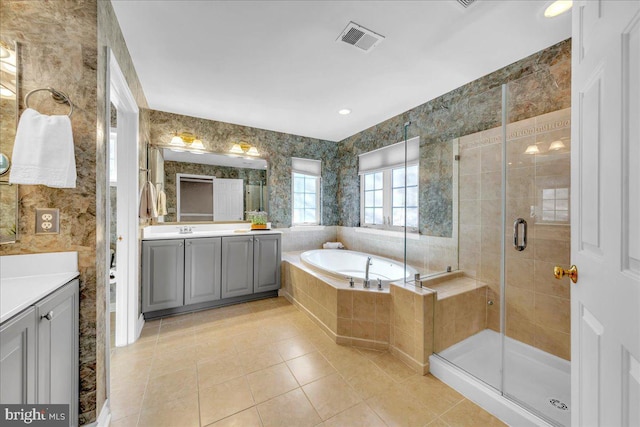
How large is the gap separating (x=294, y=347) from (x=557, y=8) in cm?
309

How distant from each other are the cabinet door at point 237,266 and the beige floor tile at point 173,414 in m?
1.53

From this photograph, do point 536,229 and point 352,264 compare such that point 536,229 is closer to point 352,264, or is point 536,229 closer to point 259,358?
point 352,264

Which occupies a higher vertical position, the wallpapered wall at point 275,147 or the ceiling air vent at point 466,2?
the ceiling air vent at point 466,2

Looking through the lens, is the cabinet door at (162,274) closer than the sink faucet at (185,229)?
Yes

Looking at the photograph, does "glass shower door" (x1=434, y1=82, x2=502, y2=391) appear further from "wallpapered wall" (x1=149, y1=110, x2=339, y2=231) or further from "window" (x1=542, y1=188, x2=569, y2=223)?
"wallpapered wall" (x1=149, y1=110, x2=339, y2=231)

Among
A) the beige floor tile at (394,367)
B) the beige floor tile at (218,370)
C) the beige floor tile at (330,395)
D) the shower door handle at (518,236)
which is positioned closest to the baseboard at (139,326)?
the beige floor tile at (218,370)

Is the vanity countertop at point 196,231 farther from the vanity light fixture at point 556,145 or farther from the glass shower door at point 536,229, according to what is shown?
the vanity light fixture at point 556,145

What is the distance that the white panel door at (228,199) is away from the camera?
3541 millimetres

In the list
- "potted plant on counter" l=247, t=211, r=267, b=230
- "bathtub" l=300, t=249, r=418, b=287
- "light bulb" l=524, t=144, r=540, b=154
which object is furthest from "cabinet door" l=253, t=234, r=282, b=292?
"light bulb" l=524, t=144, r=540, b=154

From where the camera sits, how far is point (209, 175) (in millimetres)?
3512

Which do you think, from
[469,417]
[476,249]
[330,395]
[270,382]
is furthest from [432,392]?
[476,249]

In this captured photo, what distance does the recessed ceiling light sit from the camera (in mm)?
1479

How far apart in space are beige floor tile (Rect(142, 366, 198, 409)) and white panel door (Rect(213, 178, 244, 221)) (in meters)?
2.09

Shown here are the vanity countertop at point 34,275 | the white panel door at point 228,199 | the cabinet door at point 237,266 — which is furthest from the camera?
the white panel door at point 228,199
